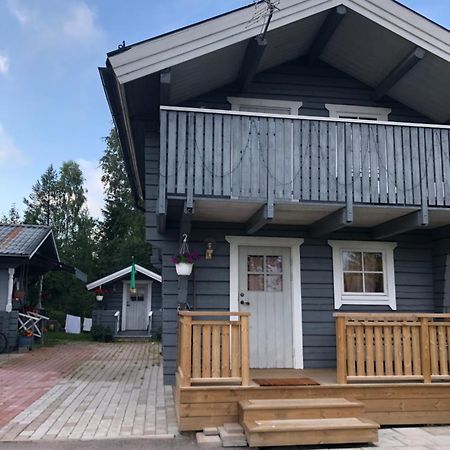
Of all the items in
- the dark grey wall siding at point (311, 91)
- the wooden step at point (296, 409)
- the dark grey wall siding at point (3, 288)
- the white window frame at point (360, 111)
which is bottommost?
the wooden step at point (296, 409)

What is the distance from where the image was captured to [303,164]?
6.07 meters

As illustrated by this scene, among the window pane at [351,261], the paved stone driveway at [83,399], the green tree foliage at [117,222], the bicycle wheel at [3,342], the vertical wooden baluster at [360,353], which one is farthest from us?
the green tree foliage at [117,222]

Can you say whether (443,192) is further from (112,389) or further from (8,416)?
(8,416)

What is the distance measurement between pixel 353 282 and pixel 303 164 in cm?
228

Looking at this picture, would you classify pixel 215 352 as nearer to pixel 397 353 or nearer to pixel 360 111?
pixel 397 353

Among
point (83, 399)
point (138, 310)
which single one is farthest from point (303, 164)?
point (138, 310)

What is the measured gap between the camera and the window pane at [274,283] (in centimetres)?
714

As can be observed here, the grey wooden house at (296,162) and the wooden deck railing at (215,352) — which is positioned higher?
the grey wooden house at (296,162)

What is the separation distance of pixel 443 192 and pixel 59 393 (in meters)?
6.08

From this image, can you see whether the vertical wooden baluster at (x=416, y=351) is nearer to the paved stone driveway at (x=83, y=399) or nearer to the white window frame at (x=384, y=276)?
the white window frame at (x=384, y=276)

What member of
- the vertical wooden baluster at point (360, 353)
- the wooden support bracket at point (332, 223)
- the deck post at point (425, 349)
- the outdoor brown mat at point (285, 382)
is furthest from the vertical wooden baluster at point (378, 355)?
the wooden support bracket at point (332, 223)

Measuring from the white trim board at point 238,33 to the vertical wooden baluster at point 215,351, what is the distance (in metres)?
3.16

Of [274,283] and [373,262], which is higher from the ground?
[373,262]

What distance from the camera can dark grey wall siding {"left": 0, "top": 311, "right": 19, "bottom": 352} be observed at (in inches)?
484
